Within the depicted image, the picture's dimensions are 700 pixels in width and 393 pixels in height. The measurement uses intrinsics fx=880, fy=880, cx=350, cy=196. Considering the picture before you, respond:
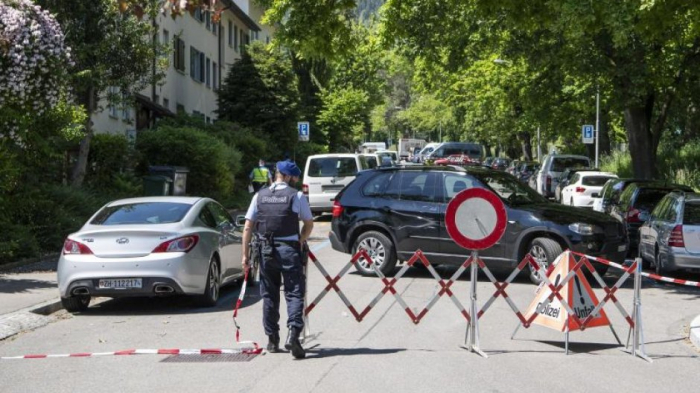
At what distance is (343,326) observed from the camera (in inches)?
380

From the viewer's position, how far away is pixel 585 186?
28.3m

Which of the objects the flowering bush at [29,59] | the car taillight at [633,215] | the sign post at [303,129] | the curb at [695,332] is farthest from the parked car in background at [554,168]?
the curb at [695,332]

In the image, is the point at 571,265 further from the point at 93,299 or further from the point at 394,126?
the point at 394,126

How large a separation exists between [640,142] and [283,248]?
23.1 meters

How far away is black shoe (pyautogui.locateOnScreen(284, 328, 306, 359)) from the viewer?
25.5ft

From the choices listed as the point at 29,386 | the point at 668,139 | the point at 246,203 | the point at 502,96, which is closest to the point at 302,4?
the point at 29,386

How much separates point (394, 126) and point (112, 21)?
112429 millimetres

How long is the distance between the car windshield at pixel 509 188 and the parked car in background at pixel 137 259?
4.80 m

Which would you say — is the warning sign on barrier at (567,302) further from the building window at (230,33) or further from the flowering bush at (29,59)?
the building window at (230,33)

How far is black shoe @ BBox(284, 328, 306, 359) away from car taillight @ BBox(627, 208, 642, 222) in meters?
11.6

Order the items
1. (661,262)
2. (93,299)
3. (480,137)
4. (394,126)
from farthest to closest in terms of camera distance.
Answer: (394,126), (480,137), (661,262), (93,299)

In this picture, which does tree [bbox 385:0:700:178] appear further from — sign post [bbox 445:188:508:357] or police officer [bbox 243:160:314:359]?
police officer [bbox 243:160:314:359]

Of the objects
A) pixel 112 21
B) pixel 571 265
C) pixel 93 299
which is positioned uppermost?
pixel 112 21

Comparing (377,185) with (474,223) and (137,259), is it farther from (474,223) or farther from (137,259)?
(474,223)
